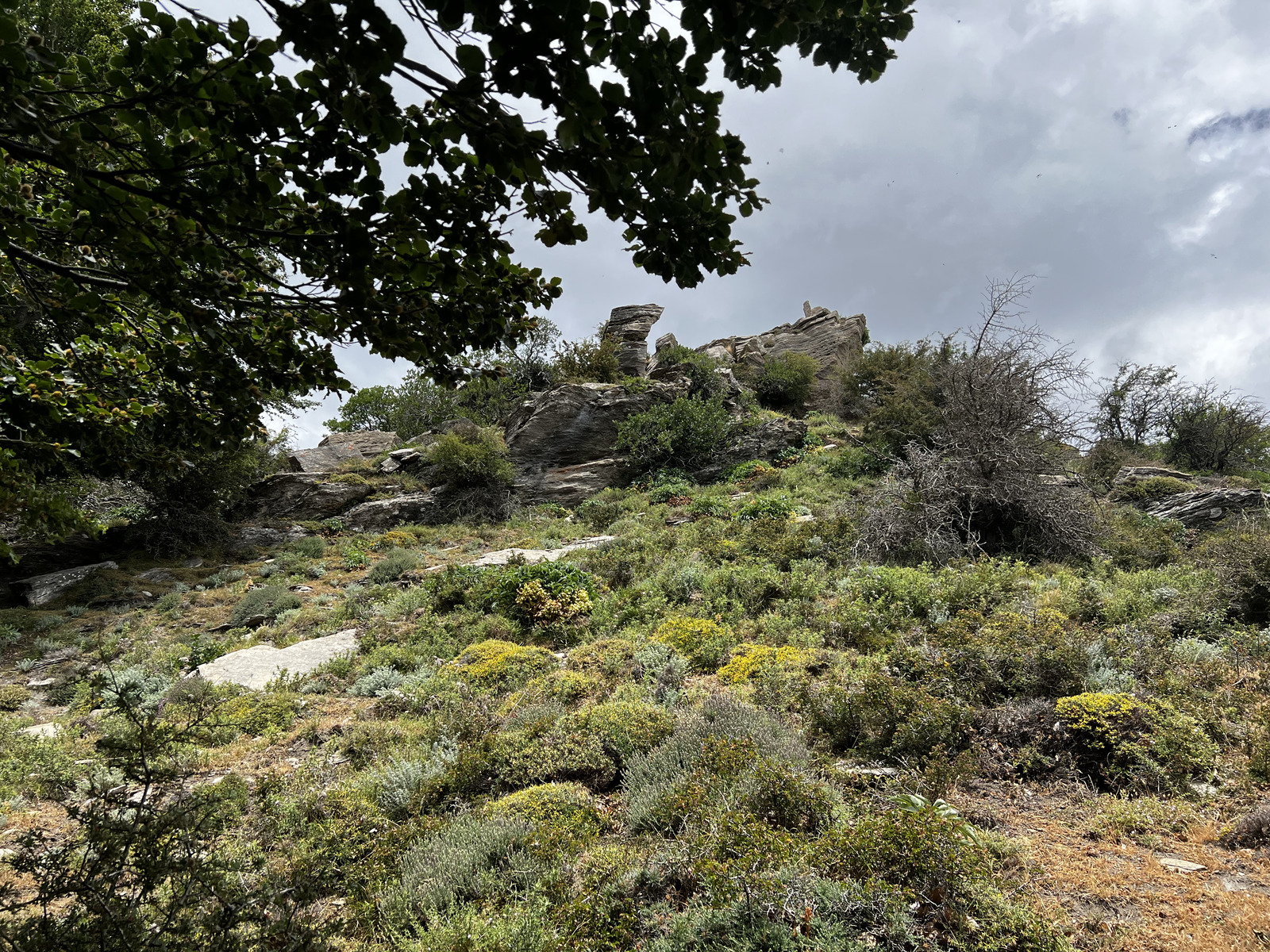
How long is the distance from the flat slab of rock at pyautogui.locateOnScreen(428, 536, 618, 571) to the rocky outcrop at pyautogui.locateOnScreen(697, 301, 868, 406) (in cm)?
1862

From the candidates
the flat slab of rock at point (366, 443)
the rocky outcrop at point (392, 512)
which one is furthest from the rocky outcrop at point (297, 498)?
the flat slab of rock at point (366, 443)

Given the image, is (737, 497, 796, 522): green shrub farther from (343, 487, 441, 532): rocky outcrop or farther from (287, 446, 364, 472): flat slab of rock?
A: (287, 446, 364, 472): flat slab of rock

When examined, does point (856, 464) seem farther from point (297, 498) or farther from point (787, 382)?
point (297, 498)

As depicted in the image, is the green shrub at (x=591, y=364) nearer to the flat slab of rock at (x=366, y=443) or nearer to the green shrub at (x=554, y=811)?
the flat slab of rock at (x=366, y=443)

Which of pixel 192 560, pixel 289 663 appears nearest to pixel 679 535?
pixel 289 663

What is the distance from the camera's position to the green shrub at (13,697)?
23.1 feet

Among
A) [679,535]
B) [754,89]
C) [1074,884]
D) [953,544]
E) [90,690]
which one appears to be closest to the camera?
[754,89]

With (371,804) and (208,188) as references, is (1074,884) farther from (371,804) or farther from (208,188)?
(208,188)

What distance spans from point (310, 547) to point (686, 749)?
1436 cm

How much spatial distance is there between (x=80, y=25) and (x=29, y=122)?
17614 mm

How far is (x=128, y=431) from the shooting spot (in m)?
4.04

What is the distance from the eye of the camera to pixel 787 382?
2683 cm

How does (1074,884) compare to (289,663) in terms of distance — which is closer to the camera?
(1074,884)

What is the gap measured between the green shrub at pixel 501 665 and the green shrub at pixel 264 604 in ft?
18.9
